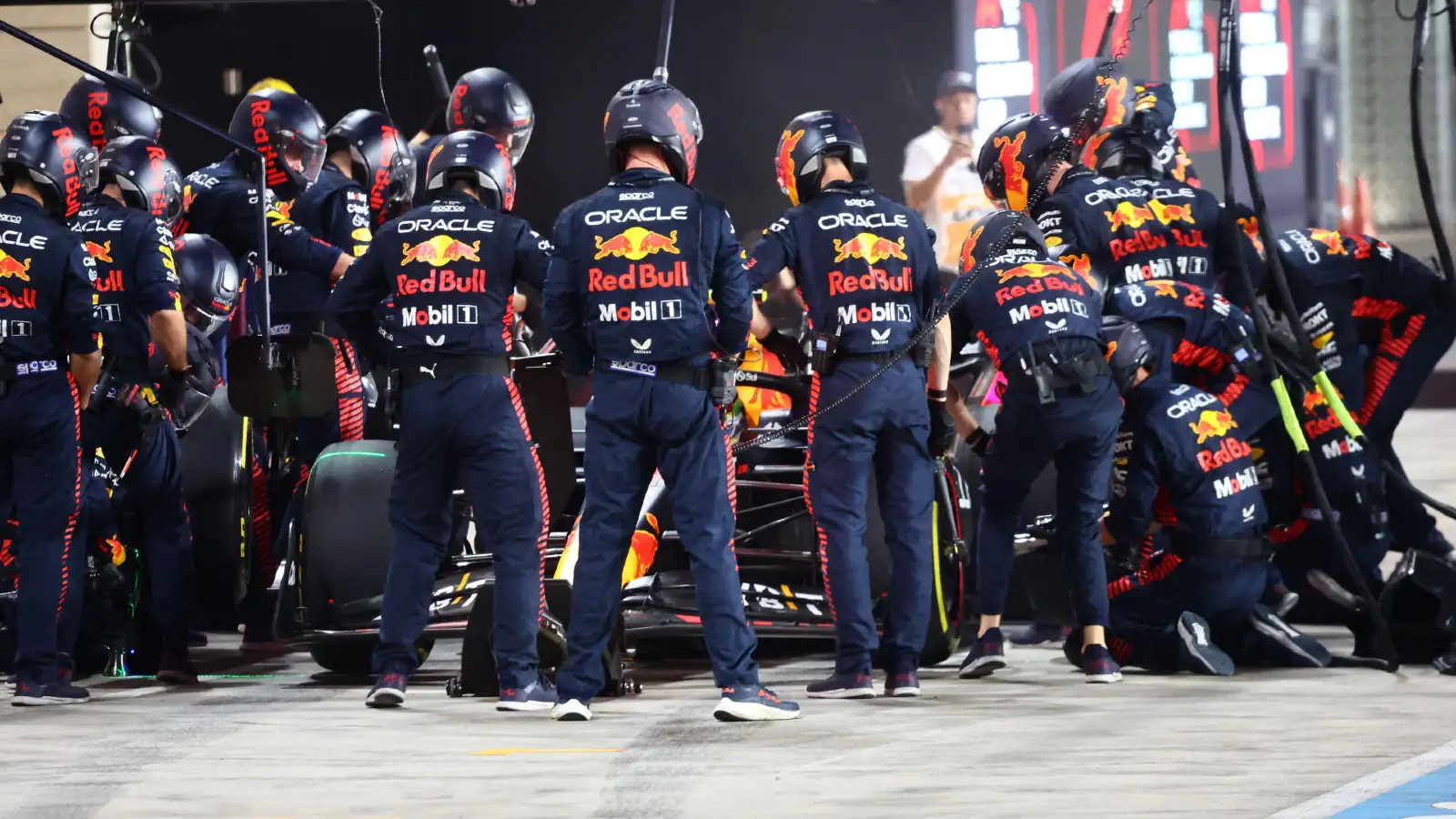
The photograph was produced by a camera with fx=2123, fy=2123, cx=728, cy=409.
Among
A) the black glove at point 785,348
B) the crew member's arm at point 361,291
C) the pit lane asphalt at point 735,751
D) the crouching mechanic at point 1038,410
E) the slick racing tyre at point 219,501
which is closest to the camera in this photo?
the pit lane asphalt at point 735,751

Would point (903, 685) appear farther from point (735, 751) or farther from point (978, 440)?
point (735, 751)

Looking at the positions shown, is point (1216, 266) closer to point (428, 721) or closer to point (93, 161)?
point (428, 721)

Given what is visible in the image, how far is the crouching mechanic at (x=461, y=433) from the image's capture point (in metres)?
6.48

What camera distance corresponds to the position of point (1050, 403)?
23.2 feet

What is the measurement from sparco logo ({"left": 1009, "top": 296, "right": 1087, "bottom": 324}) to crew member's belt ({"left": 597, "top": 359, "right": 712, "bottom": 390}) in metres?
1.39

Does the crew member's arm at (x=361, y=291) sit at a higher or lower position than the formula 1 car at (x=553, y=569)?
higher

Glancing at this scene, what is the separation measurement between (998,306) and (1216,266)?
3.74 feet

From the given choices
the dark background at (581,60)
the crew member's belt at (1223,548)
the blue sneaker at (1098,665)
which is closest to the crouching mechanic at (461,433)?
the blue sneaker at (1098,665)

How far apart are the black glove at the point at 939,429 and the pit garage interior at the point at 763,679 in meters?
0.69

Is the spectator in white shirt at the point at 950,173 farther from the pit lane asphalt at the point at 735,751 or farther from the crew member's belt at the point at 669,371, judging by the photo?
the crew member's belt at the point at 669,371

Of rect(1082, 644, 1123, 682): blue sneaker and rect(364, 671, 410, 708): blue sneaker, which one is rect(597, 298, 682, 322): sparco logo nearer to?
rect(364, 671, 410, 708): blue sneaker

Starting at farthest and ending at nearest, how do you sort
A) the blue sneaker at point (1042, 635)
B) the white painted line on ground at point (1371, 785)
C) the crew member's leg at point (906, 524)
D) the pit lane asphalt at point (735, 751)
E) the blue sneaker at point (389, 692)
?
1. the blue sneaker at point (1042, 635)
2. the crew member's leg at point (906, 524)
3. the blue sneaker at point (389, 692)
4. the pit lane asphalt at point (735, 751)
5. the white painted line on ground at point (1371, 785)

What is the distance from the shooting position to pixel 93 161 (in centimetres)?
749

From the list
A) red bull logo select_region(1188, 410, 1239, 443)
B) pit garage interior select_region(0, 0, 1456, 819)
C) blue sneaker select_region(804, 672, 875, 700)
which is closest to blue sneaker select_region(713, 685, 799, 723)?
pit garage interior select_region(0, 0, 1456, 819)
